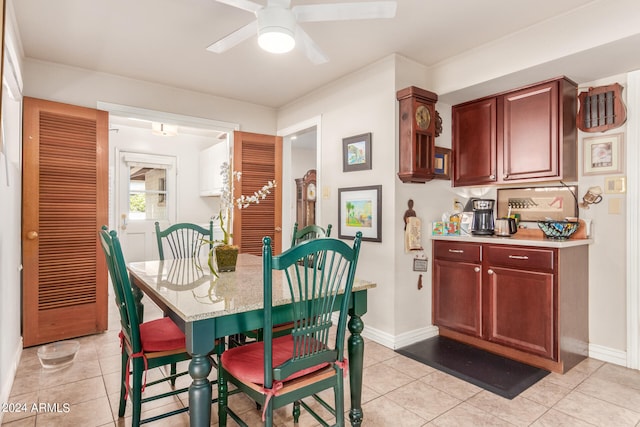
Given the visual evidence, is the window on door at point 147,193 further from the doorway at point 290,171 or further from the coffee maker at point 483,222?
the coffee maker at point 483,222

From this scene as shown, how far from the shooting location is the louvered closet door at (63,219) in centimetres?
302

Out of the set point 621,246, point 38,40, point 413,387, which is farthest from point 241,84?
point 621,246

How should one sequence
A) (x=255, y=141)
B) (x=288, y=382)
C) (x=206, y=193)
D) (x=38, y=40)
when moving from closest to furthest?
(x=288, y=382)
(x=38, y=40)
(x=255, y=141)
(x=206, y=193)

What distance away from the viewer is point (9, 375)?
2.31 meters

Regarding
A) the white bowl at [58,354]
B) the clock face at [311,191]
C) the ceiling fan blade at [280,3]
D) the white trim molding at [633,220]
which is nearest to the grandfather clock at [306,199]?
the clock face at [311,191]

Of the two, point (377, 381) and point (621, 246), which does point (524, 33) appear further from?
point (377, 381)

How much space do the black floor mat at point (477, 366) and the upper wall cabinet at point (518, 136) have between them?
1.45 metres

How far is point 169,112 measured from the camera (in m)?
3.81

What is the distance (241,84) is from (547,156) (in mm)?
2933

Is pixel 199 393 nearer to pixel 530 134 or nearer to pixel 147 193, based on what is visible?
pixel 530 134

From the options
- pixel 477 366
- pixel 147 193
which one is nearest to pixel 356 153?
pixel 477 366

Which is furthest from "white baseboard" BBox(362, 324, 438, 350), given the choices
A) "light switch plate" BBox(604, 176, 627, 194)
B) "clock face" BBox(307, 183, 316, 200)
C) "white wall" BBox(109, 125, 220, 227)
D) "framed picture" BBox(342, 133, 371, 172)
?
"white wall" BBox(109, 125, 220, 227)

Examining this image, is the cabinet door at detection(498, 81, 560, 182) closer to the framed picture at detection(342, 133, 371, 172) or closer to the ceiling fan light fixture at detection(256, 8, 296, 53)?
the framed picture at detection(342, 133, 371, 172)

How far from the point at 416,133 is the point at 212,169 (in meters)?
3.55
